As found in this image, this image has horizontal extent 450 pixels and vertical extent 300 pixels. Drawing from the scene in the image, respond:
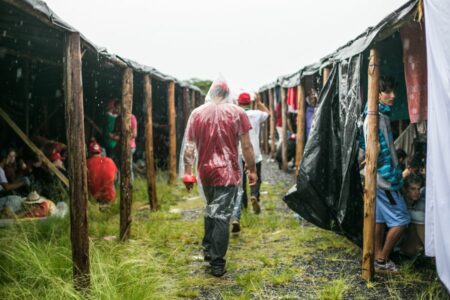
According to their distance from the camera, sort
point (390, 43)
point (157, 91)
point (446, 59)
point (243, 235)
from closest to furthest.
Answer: point (446, 59), point (390, 43), point (243, 235), point (157, 91)

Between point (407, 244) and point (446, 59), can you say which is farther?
point (407, 244)

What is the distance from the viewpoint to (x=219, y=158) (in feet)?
15.9

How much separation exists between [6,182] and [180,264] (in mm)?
3237

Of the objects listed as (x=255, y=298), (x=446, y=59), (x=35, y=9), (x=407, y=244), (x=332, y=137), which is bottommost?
(x=255, y=298)

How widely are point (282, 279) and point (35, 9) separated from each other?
334 centimetres

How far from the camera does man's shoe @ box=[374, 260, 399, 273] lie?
4598 millimetres

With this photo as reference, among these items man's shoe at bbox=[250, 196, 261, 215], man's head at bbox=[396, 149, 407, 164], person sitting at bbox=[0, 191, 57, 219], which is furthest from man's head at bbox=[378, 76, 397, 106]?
person sitting at bbox=[0, 191, 57, 219]

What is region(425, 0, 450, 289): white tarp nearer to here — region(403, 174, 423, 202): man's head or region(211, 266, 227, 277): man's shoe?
region(403, 174, 423, 202): man's head

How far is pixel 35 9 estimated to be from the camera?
3221 millimetres

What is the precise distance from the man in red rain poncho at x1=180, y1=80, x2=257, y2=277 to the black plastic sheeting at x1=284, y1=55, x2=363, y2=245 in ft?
3.45

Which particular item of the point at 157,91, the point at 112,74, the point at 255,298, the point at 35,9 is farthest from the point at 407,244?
the point at 157,91

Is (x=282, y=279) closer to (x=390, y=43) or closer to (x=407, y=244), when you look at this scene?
(x=407, y=244)

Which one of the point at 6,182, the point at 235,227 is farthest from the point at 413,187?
the point at 6,182

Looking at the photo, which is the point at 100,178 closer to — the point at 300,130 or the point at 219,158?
the point at 219,158
